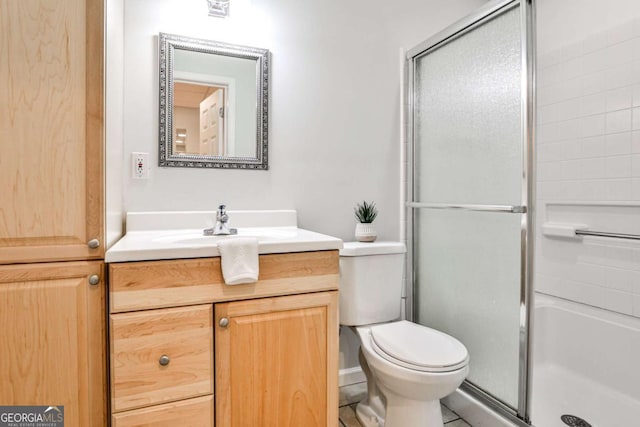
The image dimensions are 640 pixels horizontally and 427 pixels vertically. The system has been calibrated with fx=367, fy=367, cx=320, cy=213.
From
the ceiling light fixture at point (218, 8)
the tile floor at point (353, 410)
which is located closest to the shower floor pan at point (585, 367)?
the tile floor at point (353, 410)

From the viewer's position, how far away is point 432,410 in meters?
1.40

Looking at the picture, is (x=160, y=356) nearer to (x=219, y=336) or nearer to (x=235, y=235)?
(x=219, y=336)

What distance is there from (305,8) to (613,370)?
2.37 metres

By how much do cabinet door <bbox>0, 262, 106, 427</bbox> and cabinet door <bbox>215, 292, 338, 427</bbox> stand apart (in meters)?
0.37

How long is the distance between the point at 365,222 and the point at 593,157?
1.29 metres

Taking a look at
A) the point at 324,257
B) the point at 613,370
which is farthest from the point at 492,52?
the point at 613,370

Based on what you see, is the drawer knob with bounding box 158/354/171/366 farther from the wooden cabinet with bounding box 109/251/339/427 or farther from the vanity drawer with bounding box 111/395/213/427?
the vanity drawer with bounding box 111/395/213/427

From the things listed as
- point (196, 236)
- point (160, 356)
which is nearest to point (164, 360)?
point (160, 356)

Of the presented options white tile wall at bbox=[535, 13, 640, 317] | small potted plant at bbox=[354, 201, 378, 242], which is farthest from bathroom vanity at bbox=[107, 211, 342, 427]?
white tile wall at bbox=[535, 13, 640, 317]

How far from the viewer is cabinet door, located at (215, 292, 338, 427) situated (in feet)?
4.04

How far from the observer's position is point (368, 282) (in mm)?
→ 1690

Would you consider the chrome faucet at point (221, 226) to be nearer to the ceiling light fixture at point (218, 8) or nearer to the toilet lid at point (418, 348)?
the toilet lid at point (418, 348)

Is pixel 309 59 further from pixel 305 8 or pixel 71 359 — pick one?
pixel 71 359

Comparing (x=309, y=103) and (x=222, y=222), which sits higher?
(x=309, y=103)
